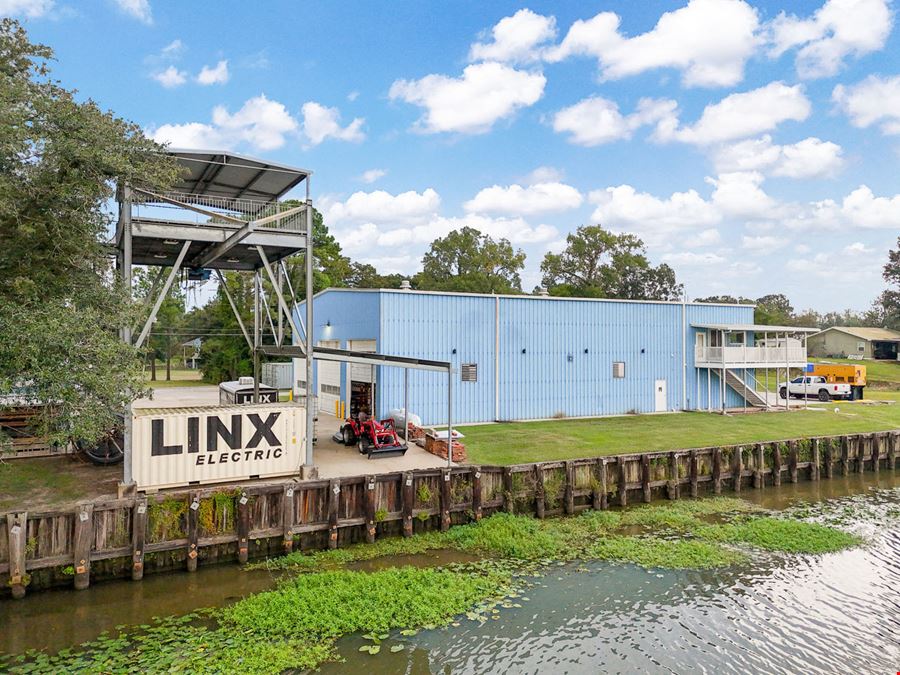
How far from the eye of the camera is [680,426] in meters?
24.9

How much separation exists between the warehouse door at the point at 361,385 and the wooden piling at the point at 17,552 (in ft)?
44.2

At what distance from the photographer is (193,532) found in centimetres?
1217

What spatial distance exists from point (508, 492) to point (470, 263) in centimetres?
5913

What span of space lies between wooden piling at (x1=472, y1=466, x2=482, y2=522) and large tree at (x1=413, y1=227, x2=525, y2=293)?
176 feet

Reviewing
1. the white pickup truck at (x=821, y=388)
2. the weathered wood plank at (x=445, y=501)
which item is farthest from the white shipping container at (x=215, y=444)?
the white pickup truck at (x=821, y=388)

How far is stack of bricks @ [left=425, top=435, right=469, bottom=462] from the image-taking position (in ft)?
57.8

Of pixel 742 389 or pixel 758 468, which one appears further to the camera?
pixel 742 389

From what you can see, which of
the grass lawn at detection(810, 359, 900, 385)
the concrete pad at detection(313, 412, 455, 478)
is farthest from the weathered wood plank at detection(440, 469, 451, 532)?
the grass lawn at detection(810, 359, 900, 385)

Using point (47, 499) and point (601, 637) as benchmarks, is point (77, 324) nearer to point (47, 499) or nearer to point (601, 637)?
point (47, 499)

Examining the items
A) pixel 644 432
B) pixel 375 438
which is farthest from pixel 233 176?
pixel 644 432

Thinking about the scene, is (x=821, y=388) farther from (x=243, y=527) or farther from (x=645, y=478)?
(x=243, y=527)

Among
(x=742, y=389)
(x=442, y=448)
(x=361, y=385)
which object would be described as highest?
(x=361, y=385)

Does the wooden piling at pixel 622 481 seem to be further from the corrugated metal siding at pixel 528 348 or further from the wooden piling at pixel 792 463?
the corrugated metal siding at pixel 528 348

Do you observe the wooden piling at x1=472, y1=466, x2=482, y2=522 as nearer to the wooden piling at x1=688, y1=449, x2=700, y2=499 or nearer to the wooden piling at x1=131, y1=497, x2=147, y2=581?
the wooden piling at x1=131, y1=497, x2=147, y2=581
